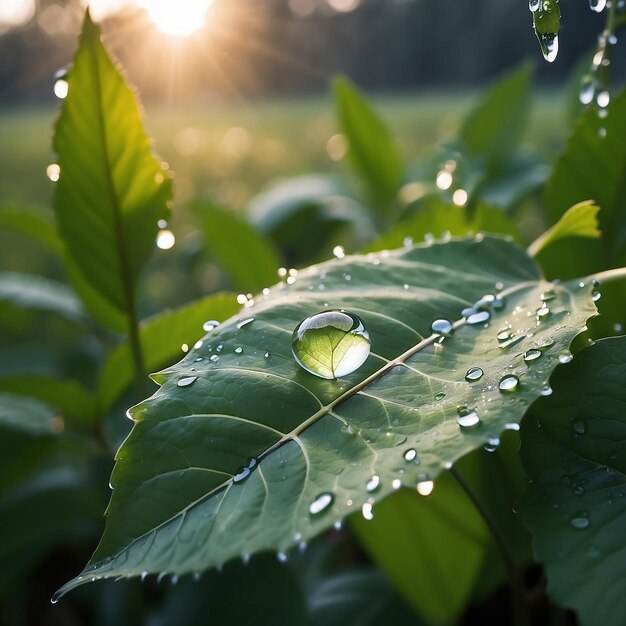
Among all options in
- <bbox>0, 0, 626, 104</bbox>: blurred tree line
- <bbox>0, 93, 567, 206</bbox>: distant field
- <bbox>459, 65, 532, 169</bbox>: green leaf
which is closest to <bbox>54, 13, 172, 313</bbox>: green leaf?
<bbox>459, 65, 532, 169</bbox>: green leaf

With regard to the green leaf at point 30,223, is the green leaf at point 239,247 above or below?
below

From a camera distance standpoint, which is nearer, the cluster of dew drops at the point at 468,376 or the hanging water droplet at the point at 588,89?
the cluster of dew drops at the point at 468,376

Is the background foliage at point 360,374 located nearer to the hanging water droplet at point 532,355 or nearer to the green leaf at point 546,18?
the hanging water droplet at point 532,355

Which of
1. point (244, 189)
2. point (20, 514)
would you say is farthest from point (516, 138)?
point (244, 189)

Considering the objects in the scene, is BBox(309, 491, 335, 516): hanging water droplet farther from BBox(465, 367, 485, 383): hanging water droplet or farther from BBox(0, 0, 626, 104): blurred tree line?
BBox(0, 0, 626, 104): blurred tree line

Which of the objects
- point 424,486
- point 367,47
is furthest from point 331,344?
point 367,47

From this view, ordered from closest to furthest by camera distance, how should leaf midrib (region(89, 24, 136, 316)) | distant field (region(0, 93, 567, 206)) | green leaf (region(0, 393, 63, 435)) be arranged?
leaf midrib (region(89, 24, 136, 316)) < green leaf (region(0, 393, 63, 435)) < distant field (region(0, 93, 567, 206))

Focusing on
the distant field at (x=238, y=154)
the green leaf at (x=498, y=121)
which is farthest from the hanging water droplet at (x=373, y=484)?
the distant field at (x=238, y=154)
